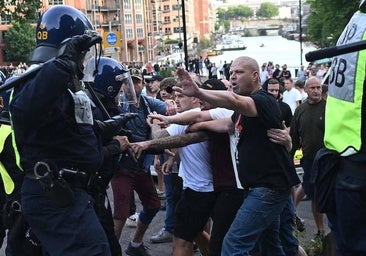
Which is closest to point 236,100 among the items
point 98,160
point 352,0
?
point 98,160

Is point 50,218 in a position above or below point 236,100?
below

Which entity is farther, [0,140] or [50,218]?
[0,140]

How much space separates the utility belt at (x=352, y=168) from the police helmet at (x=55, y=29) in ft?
5.88

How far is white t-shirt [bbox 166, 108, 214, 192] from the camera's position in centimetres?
491

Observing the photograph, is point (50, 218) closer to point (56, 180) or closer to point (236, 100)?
point (56, 180)

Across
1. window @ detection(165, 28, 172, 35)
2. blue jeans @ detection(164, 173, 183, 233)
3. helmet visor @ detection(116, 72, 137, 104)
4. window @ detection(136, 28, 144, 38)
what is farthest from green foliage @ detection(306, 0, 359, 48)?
window @ detection(165, 28, 172, 35)

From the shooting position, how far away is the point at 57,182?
3.24 meters

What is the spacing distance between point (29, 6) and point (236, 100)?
18746 mm

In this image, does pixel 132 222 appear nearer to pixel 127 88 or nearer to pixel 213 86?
pixel 127 88

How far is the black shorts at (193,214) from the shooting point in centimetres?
485

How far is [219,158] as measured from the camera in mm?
4891

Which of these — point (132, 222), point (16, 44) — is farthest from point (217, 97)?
point (16, 44)

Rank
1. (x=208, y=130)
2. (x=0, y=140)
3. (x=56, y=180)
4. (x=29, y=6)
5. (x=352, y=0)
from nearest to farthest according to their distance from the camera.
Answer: (x=56, y=180) < (x=0, y=140) < (x=208, y=130) < (x=29, y=6) < (x=352, y=0)

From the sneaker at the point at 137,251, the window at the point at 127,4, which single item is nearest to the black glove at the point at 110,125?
the sneaker at the point at 137,251
